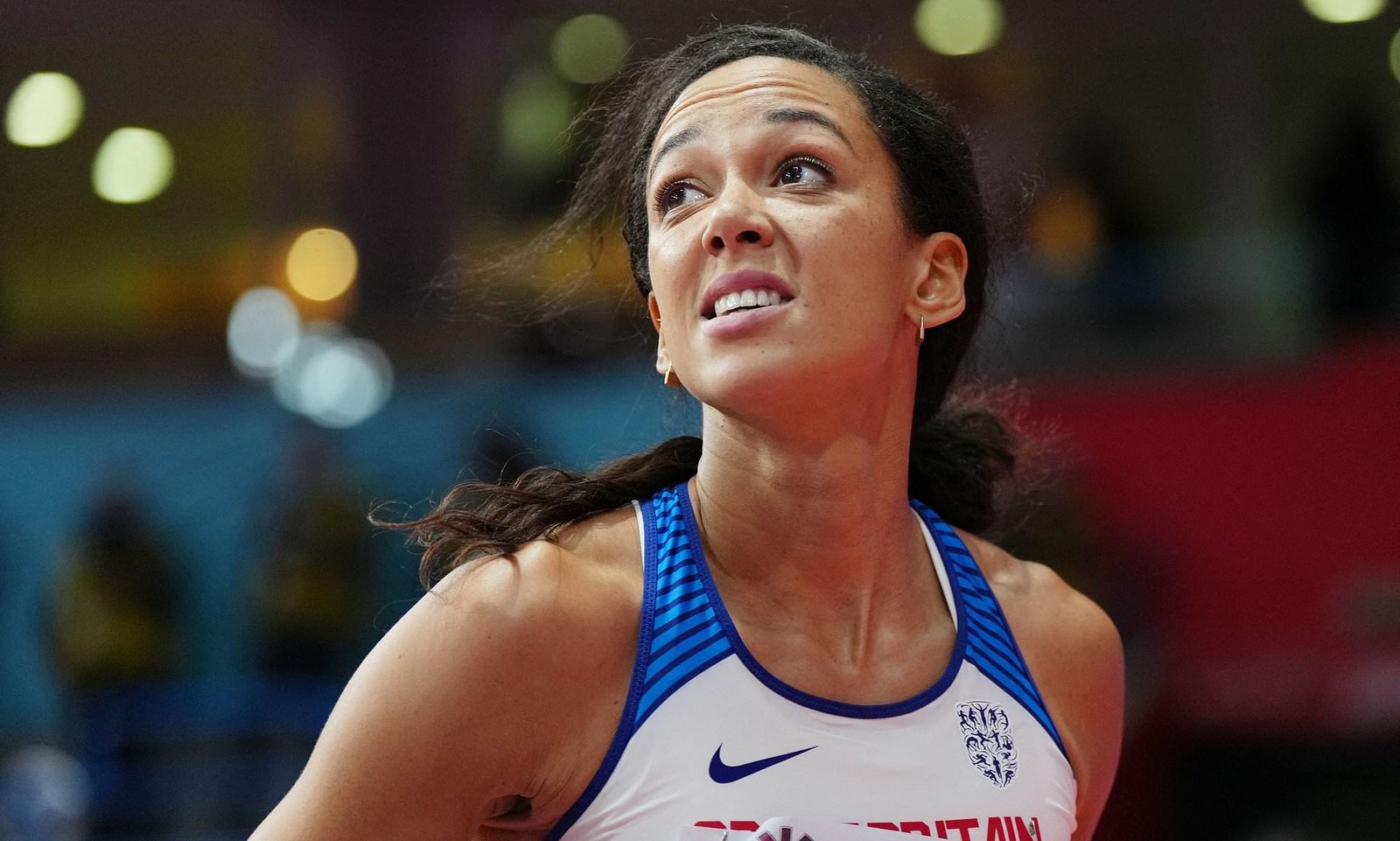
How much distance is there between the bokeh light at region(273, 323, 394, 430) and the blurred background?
0.09 ft

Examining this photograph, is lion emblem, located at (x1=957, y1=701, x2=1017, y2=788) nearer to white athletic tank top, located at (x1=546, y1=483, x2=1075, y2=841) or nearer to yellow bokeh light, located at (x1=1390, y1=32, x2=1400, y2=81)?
white athletic tank top, located at (x1=546, y1=483, x2=1075, y2=841)

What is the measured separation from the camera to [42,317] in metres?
12.3

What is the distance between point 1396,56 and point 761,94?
940 cm

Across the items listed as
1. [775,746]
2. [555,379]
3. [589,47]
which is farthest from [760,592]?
[589,47]

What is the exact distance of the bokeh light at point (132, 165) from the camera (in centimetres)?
1278

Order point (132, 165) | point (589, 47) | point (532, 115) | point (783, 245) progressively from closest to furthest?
point (783, 245), point (532, 115), point (589, 47), point (132, 165)

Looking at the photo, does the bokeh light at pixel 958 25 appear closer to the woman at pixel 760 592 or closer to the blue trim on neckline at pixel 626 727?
the woman at pixel 760 592

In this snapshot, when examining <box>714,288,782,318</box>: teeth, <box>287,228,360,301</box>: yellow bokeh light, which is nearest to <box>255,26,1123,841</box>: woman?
<box>714,288,782,318</box>: teeth

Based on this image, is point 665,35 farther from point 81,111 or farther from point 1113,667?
point 1113,667

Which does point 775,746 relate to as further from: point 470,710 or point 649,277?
point 649,277

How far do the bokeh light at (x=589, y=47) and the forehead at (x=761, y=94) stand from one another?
8.67 meters

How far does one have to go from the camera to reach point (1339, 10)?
10664 mm

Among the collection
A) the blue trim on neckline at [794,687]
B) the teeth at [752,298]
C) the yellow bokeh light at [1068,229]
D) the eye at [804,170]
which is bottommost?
the blue trim on neckline at [794,687]

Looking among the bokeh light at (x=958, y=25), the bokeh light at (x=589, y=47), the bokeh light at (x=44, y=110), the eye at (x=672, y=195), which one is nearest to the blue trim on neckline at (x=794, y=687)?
the eye at (x=672, y=195)
